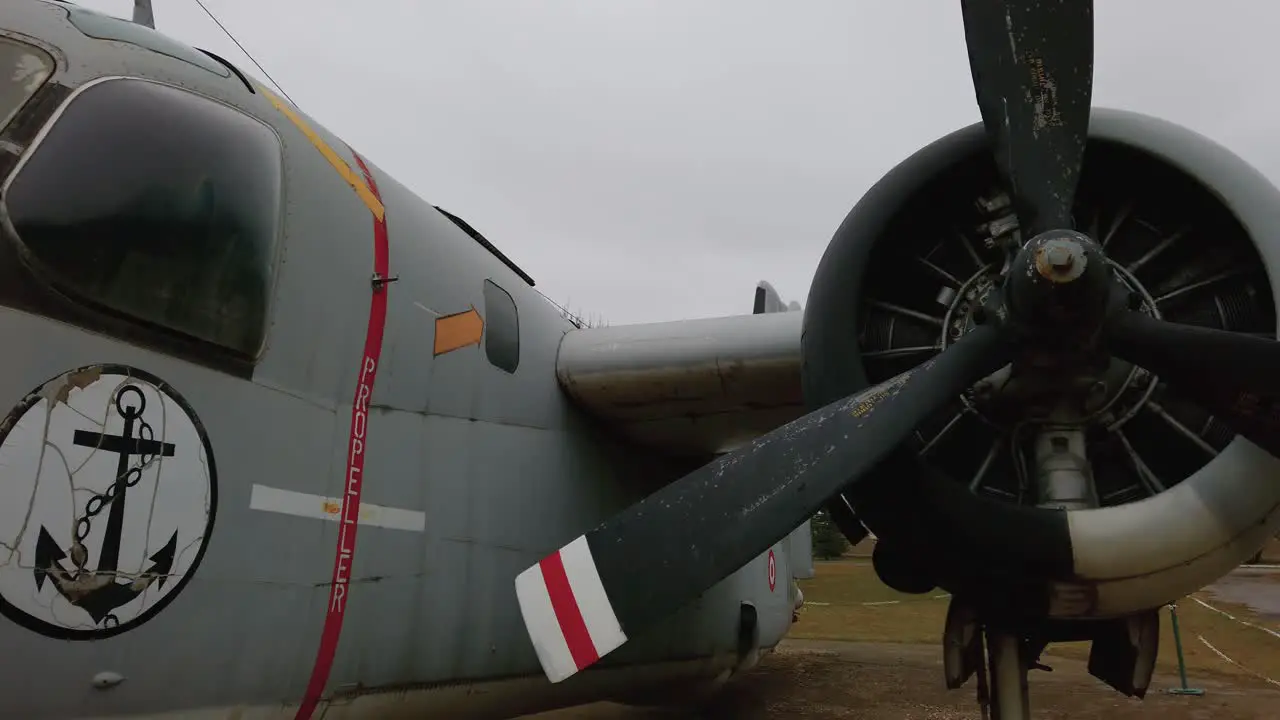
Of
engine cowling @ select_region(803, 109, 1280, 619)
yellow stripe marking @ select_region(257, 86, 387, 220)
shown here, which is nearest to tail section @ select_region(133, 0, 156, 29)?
yellow stripe marking @ select_region(257, 86, 387, 220)

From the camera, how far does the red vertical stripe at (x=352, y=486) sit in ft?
11.6

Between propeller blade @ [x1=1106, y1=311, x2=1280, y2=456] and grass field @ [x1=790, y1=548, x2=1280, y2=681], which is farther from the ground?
propeller blade @ [x1=1106, y1=311, x2=1280, y2=456]

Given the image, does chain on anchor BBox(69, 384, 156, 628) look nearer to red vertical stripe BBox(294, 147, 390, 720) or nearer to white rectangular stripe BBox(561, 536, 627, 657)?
red vertical stripe BBox(294, 147, 390, 720)

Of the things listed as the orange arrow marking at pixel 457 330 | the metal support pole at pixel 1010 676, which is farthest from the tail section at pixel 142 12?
the metal support pole at pixel 1010 676

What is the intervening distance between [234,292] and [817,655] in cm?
1234

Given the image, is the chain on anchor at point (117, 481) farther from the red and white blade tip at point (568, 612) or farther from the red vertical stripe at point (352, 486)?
the red and white blade tip at point (568, 612)

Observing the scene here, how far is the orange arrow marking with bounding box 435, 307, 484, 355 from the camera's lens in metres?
4.59

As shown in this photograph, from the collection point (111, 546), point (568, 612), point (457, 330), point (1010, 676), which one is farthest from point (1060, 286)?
point (111, 546)

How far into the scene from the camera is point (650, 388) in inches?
229

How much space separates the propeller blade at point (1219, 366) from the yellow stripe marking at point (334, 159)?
11.6 ft

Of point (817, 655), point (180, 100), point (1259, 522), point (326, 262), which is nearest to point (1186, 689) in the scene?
point (817, 655)

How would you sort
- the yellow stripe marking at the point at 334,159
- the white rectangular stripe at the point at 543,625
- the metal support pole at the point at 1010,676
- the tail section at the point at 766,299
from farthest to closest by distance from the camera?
the tail section at the point at 766,299, the metal support pole at the point at 1010,676, the yellow stripe marking at the point at 334,159, the white rectangular stripe at the point at 543,625

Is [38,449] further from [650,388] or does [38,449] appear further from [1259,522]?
[1259,522]

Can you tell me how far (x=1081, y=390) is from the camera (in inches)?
158
